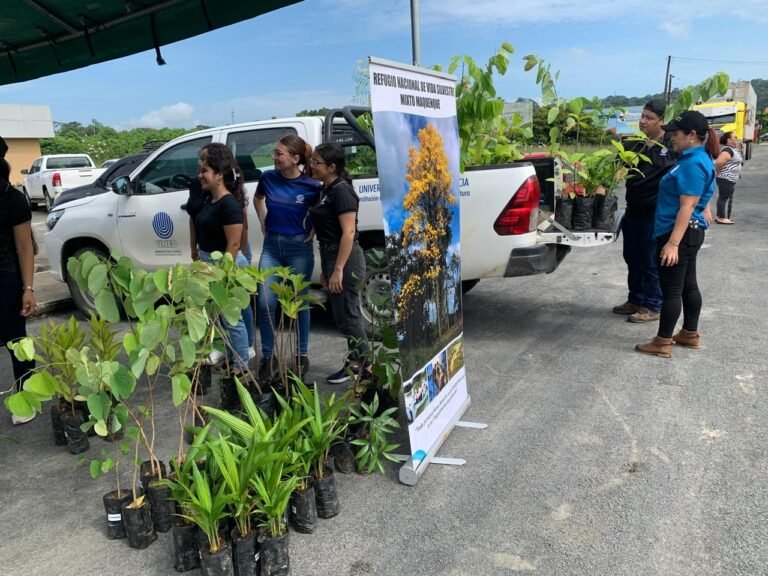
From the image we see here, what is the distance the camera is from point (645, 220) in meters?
5.88

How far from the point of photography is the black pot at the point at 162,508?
2.87m

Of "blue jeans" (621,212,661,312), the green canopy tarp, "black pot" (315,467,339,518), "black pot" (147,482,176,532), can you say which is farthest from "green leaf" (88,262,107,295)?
"blue jeans" (621,212,661,312)

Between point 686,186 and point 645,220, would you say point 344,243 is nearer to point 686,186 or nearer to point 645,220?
point 686,186

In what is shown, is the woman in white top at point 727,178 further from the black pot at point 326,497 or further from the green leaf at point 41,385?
the green leaf at point 41,385

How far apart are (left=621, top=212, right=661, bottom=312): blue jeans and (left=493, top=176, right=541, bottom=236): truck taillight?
1.38m

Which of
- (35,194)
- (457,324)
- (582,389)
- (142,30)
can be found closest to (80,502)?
(457,324)

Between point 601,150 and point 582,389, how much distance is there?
2431mm

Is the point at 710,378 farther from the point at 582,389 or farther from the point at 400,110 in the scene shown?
the point at 400,110

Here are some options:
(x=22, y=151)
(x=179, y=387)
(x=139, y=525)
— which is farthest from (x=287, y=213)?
(x=22, y=151)

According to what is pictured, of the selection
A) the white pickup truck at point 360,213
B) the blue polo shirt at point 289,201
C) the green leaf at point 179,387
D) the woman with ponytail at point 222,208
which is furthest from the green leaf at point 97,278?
the white pickup truck at point 360,213

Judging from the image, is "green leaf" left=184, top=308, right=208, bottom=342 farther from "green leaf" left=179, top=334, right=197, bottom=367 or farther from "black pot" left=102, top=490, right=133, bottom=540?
"black pot" left=102, top=490, right=133, bottom=540

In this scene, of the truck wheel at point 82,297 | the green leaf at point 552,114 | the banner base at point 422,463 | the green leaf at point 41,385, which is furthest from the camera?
the truck wheel at point 82,297

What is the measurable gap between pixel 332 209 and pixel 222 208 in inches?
30.4

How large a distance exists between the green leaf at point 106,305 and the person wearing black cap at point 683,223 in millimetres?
4003
